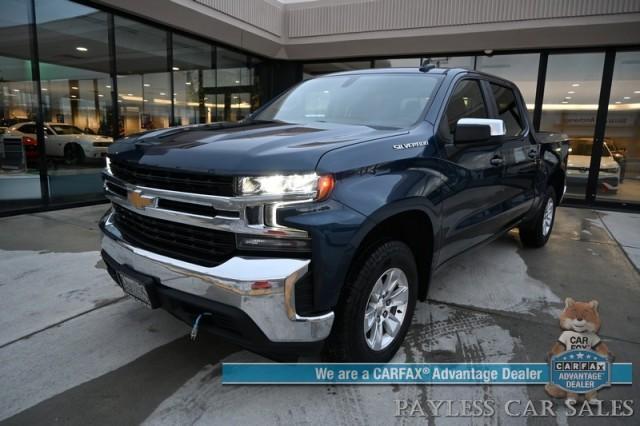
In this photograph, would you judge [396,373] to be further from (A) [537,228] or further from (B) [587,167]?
(B) [587,167]

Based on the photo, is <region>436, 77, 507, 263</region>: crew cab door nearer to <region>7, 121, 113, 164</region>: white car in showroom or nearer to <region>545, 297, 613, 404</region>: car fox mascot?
<region>545, 297, 613, 404</region>: car fox mascot

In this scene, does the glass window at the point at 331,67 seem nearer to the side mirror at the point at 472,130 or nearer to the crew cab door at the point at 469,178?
the crew cab door at the point at 469,178

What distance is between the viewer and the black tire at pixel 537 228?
5.26 m

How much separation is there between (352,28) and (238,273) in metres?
9.19

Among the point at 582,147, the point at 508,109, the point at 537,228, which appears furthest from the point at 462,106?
the point at 582,147

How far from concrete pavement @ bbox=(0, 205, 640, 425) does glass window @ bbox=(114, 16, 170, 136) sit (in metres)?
4.03

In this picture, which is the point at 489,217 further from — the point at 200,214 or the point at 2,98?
the point at 2,98

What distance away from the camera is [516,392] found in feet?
8.34

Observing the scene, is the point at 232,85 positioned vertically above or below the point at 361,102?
above

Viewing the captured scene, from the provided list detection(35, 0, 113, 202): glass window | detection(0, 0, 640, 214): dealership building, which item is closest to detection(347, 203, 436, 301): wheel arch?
detection(35, 0, 113, 202): glass window

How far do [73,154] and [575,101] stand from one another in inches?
384

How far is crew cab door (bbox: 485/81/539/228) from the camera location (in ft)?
13.0

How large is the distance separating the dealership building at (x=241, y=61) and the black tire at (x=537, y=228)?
14.7 ft

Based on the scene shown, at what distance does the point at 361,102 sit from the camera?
3.35 meters
